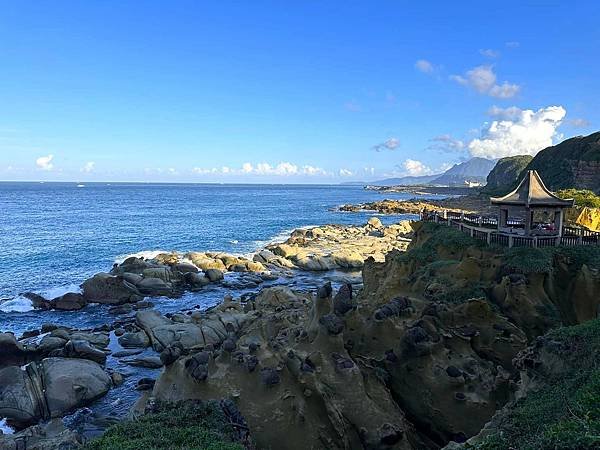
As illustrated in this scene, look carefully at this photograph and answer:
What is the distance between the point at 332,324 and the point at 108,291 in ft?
87.0

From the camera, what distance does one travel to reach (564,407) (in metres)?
9.08

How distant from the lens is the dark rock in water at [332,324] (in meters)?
15.7

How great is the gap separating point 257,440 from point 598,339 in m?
9.19

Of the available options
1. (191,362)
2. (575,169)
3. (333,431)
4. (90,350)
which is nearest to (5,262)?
(90,350)

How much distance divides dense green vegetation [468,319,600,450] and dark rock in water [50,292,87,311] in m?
32.6

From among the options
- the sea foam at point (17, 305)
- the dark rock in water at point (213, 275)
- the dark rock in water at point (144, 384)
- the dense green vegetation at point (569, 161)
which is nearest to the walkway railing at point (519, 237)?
the dark rock in water at point (144, 384)

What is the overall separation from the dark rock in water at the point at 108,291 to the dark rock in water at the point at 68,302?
89 centimetres

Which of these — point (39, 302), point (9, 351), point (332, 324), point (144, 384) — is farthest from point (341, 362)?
point (39, 302)

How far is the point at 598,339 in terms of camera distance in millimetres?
11297

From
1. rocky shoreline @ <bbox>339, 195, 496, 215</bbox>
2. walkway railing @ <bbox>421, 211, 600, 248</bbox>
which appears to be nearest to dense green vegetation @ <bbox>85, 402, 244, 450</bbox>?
walkway railing @ <bbox>421, 211, 600, 248</bbox>

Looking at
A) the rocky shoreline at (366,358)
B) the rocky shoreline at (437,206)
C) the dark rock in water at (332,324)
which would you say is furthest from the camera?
the rocky shoreline at (437,206)

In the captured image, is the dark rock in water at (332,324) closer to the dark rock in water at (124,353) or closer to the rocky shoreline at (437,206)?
the dark rock in water at (124,353)

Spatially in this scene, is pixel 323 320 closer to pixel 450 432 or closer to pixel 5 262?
pixel 450 432

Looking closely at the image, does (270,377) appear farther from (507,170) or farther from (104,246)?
(507,170)
